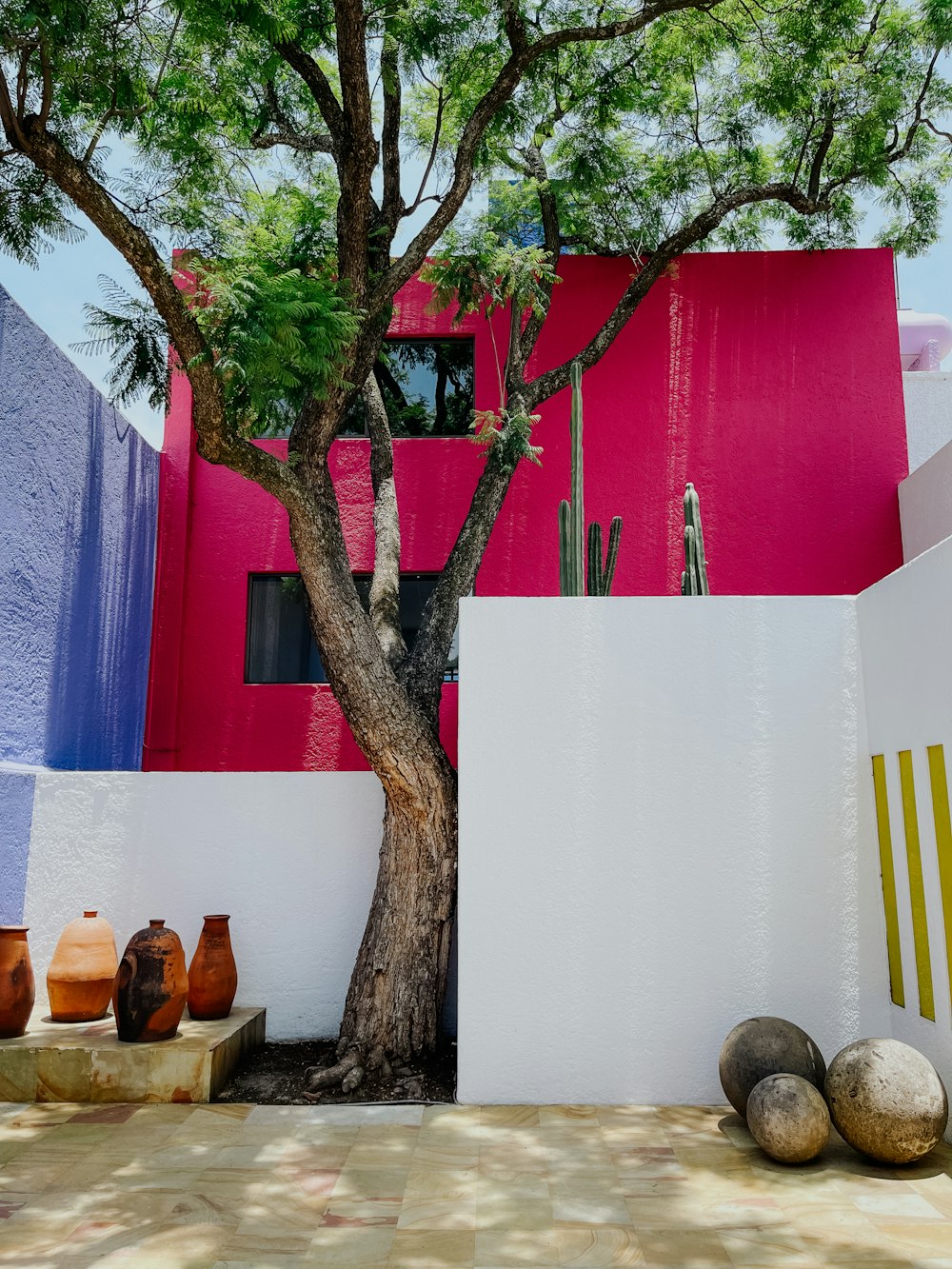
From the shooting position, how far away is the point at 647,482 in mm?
7777

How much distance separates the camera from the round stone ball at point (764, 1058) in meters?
4.27

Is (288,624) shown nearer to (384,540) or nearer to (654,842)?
(384,540)

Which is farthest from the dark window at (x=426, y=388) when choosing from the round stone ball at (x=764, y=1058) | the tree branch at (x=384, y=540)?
the round stone ball at (x=764, y=1058)

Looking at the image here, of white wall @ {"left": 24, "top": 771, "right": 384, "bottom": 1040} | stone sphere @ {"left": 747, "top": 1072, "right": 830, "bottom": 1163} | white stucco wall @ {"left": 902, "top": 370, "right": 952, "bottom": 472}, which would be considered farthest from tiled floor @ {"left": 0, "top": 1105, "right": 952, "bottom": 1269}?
white stucco wall @ {"left": 902, "top": 370, "right": 952, "bottom": 472}

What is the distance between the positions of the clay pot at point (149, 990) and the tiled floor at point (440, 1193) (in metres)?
0.38

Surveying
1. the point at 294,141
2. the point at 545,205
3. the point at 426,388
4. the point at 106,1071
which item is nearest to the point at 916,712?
the point at 106,1071

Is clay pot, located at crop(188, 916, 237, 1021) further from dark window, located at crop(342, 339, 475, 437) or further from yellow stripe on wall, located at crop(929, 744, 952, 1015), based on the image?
dark window, located at crop(342, 339, 475, 437)

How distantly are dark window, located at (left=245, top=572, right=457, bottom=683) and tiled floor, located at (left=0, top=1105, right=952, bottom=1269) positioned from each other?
369 centimetres

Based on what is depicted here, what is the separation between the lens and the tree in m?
5.02

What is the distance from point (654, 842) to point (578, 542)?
165cm

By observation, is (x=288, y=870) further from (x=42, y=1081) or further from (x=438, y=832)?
(x=42, y=1081)

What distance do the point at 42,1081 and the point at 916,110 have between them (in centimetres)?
862

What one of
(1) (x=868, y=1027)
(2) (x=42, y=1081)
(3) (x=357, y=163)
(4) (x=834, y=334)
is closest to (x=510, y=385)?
(3) (x=357, y=163)

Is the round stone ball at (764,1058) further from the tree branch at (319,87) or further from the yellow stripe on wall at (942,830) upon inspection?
the tree branch at (319,87)
